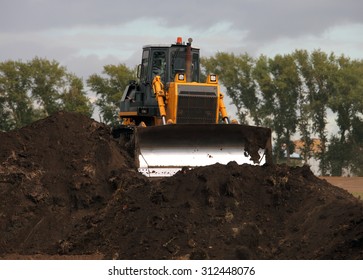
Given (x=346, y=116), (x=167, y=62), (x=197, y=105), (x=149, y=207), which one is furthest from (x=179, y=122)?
(x=346, y=116)

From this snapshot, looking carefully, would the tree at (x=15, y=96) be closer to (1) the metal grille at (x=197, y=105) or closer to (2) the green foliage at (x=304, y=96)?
(2) the green foliage at (x=304, y=96)

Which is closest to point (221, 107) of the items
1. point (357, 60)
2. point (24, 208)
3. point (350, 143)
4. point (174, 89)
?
point (174, 89)

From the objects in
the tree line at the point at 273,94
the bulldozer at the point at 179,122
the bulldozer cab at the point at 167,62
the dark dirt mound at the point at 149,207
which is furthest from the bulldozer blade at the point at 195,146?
the tree line at the point at 273,94

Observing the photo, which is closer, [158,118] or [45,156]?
[45,156]

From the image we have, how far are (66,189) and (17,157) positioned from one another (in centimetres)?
139

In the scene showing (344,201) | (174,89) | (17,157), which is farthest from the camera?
(174,89)

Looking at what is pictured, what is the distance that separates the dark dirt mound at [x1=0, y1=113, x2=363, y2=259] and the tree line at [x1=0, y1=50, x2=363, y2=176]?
44.2m

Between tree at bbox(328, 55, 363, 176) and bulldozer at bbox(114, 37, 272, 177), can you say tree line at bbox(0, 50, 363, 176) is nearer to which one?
tree at bbox(328, 55, 363, 176)

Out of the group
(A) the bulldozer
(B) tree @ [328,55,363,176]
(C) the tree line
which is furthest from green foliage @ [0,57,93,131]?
(A) the bulldozer

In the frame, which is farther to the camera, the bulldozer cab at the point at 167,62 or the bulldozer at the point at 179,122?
the bulldozer cab at the point at 167,62

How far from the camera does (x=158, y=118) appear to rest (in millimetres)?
22359

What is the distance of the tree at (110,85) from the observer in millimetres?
65062

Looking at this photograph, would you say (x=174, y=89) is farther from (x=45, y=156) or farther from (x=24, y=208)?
(x=24, y=208)

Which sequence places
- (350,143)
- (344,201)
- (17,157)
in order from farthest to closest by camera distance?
(350,143) < (17,157) < (344,201)
